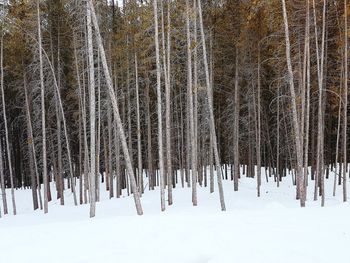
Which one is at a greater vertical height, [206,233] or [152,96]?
[152,96]

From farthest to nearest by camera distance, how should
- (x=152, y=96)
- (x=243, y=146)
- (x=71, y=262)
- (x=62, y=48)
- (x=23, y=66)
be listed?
(x=243, y=146) < (x=152, y=96) < (x=62, y=48) < (x=23, y=66) < (x=71, y=262)

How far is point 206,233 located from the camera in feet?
22.2

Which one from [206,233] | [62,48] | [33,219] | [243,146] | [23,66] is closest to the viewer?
[206,233]

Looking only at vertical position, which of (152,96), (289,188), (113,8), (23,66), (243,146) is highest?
(113,8)

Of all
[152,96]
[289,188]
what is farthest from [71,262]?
[152,96]

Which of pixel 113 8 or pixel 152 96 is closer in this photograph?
pixel 113 8

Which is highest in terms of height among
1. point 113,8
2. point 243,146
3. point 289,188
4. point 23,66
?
point 113,8

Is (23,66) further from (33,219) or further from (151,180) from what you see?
(151,180)

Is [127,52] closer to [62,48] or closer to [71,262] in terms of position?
[62,48]

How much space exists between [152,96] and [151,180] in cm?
682

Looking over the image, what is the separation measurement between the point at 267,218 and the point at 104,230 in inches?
156

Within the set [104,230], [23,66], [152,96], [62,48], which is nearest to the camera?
[104,230]

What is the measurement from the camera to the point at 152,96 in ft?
A: 83.7

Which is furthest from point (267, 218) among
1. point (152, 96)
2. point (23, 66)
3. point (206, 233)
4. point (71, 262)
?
point (152, 96)
